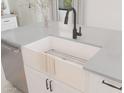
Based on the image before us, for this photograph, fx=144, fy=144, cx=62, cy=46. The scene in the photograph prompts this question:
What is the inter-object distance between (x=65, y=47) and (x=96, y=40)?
0.35m

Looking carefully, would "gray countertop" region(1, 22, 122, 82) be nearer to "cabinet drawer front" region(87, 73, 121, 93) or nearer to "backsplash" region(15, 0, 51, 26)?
"cabinet drawer front" region(87, 73, 121, 93)

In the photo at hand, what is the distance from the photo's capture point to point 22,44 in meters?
1.52

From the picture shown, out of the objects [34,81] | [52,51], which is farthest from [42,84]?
→ [52,51]

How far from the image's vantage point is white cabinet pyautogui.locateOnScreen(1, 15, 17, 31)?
11.4ft

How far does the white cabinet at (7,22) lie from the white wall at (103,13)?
207 cm

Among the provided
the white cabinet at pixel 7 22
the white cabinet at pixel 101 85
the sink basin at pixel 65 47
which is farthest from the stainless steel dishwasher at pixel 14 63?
the white cabinet at pixel 7 22

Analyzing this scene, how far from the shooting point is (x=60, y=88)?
52.4 inches

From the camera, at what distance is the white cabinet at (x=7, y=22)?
346 centimetres

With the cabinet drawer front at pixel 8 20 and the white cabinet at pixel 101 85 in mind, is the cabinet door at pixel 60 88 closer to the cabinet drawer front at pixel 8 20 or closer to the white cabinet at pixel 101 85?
the white cabinet at pixel 101 85

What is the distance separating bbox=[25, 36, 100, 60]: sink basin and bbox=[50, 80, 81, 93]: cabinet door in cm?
40

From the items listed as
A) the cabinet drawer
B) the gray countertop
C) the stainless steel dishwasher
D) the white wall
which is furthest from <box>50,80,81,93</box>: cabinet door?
the white wall

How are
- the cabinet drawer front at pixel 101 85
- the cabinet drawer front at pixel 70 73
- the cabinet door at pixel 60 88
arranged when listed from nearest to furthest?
the cabinet drawer front at pixel 101 85 < the cabinet drawer front at pixel 70 73 < the cabinet door at pixel 60 88

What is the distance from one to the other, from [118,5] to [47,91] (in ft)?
4.77

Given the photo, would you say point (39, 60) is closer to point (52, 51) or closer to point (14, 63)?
point (52, 51)
